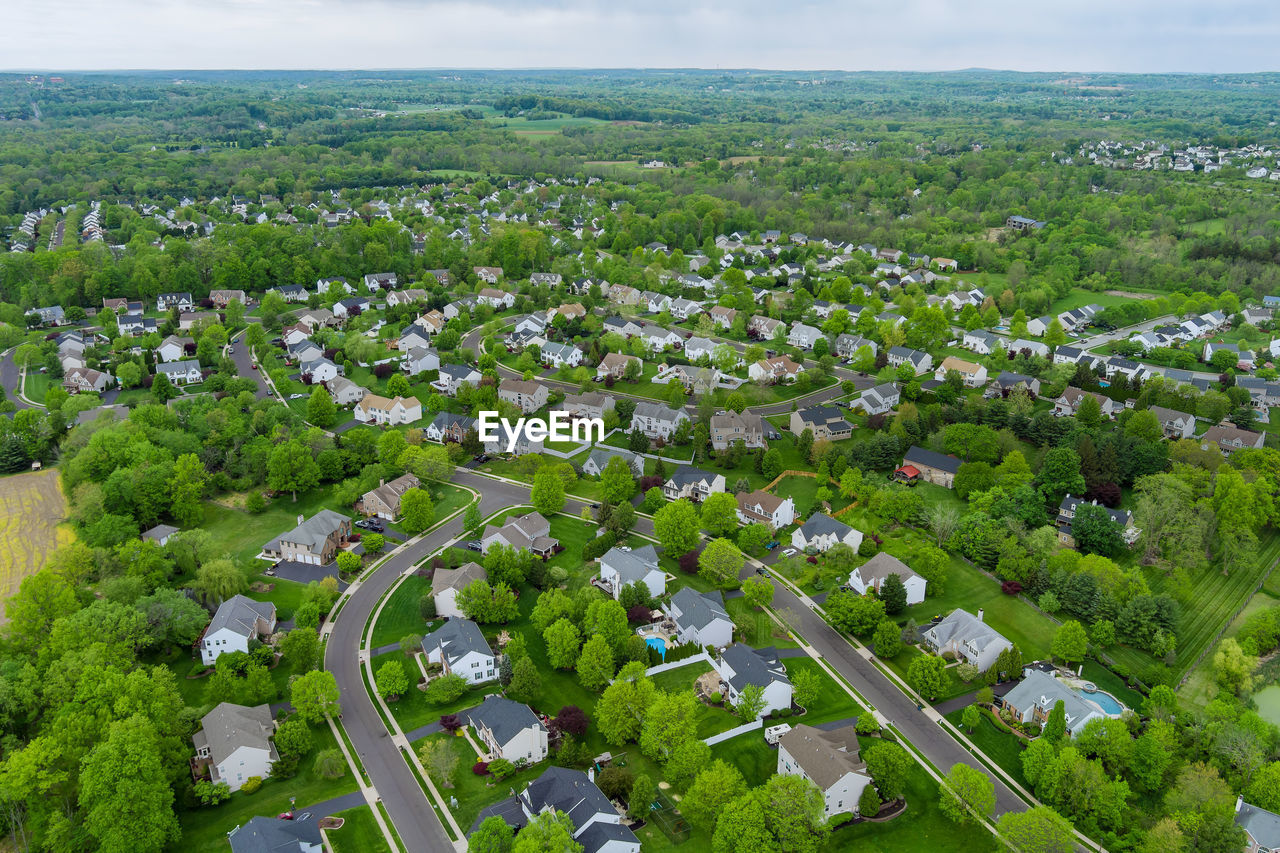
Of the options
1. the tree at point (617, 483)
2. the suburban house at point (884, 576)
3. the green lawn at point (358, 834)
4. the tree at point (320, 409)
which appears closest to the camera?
the green lawn at point (358, 834)

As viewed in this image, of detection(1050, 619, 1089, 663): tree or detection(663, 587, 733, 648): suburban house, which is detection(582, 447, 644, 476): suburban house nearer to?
detection(663, 587, 733, 648): suburban house

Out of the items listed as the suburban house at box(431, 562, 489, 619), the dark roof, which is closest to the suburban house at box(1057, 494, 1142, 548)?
the dark roof

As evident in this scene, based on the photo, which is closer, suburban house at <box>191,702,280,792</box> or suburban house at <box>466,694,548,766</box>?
suburban house at <box>191,702,280,792</box>

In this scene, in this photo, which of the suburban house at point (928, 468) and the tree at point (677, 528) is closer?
the tree at point (677, 528)

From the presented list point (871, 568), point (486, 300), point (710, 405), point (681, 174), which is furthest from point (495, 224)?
point (871, 568)

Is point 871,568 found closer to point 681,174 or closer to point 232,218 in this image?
point 232,218

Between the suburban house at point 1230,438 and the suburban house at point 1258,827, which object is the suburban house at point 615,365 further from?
the suburban house at point 1258,827

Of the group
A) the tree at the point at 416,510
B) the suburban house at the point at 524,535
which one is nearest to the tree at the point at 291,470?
the tree at the point at 416,510
